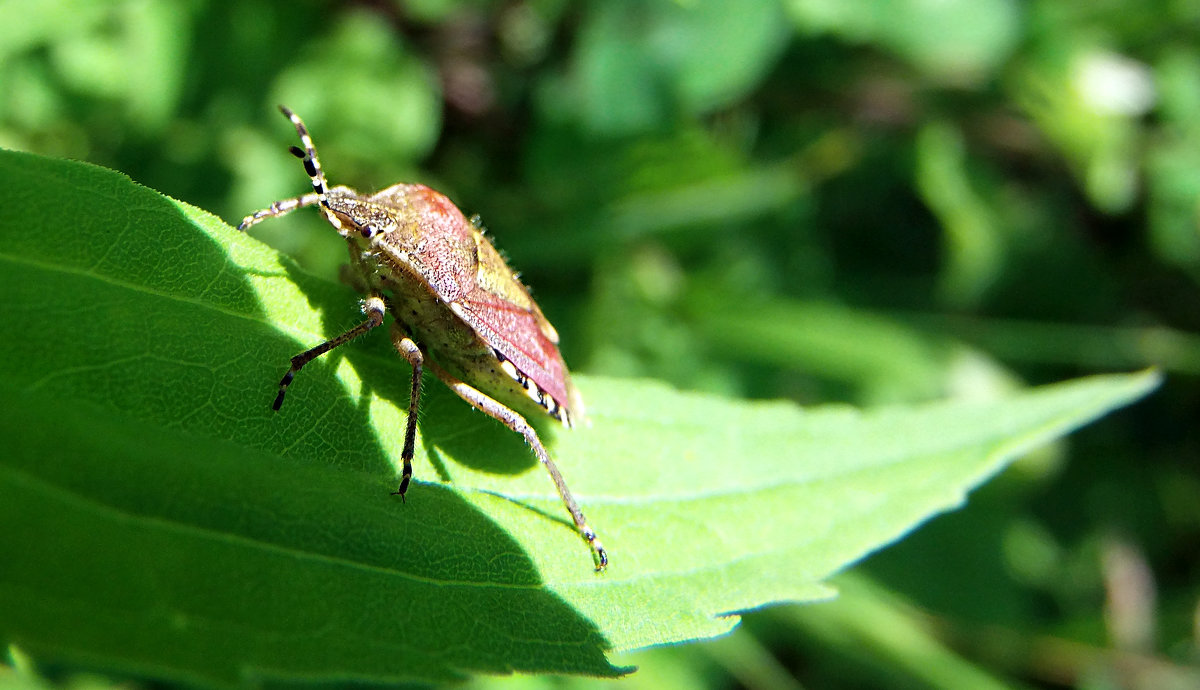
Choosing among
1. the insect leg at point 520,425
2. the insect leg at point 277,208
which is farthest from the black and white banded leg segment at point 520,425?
the insect leg at point 277,208

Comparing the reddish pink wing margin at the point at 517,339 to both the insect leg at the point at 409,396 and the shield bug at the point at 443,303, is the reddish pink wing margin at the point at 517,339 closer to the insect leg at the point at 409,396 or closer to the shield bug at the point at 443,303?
the shield bug at the point at 443,303

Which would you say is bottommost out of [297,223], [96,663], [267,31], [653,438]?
[96,663]

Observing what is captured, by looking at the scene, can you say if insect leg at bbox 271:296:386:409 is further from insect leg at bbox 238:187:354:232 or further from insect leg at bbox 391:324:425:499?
insect leg at bbox 238:187:354:232

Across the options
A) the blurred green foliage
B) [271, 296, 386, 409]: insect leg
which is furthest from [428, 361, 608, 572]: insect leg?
the blurred green foliage

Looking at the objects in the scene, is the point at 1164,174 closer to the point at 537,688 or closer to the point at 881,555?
the point at 881,555

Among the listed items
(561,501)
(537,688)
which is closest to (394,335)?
(561,501)

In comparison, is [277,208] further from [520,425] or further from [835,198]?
[835,198]
